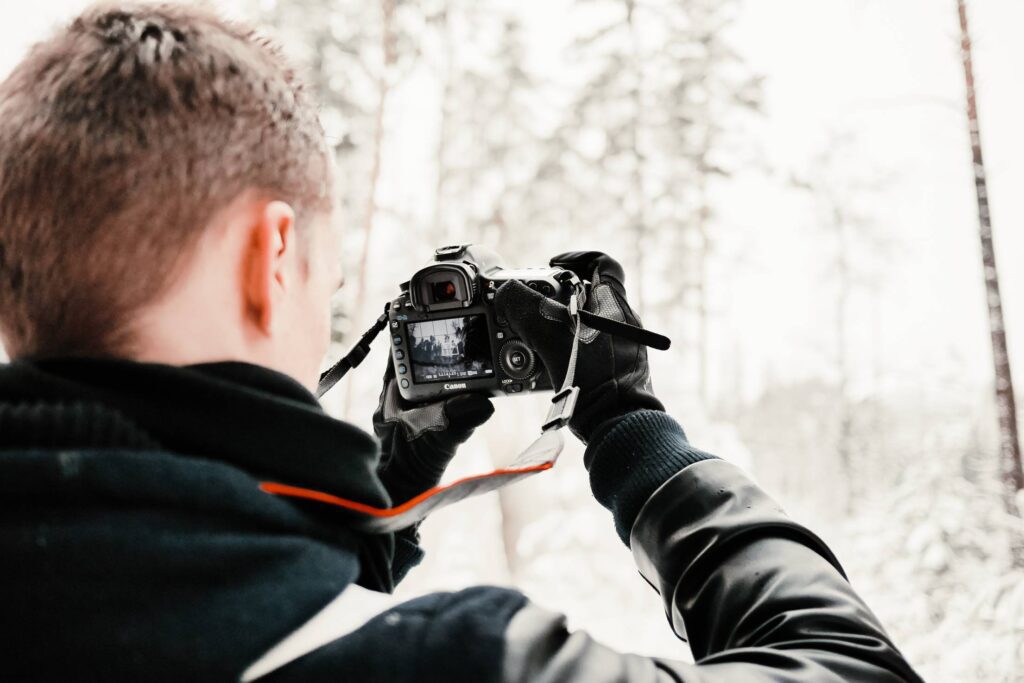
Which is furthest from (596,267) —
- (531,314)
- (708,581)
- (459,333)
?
(708,581)

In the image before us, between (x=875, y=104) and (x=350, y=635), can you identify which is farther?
(x=875, y=104)

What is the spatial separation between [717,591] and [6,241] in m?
0.54

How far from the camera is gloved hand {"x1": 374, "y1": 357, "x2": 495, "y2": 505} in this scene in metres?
0.94

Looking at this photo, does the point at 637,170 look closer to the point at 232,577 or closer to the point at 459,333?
the point at 459,333

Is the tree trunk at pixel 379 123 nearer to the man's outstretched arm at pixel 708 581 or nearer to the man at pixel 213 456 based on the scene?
the man's outstretched arm at pixel 708 581

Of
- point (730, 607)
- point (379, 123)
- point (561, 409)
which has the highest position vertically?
point (379, 123)

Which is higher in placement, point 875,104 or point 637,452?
point 875,104

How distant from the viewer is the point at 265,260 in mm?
488

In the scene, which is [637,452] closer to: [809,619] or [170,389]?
[809,619]

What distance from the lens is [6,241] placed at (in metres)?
0.47

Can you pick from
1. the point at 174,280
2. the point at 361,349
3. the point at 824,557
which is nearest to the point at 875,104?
the point at 361,349

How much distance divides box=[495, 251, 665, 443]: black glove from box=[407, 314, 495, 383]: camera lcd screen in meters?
0.06

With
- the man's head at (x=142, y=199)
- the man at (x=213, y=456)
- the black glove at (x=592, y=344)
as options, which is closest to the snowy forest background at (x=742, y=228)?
the black glove at (x=592, y=344)

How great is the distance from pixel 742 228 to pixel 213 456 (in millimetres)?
3301
